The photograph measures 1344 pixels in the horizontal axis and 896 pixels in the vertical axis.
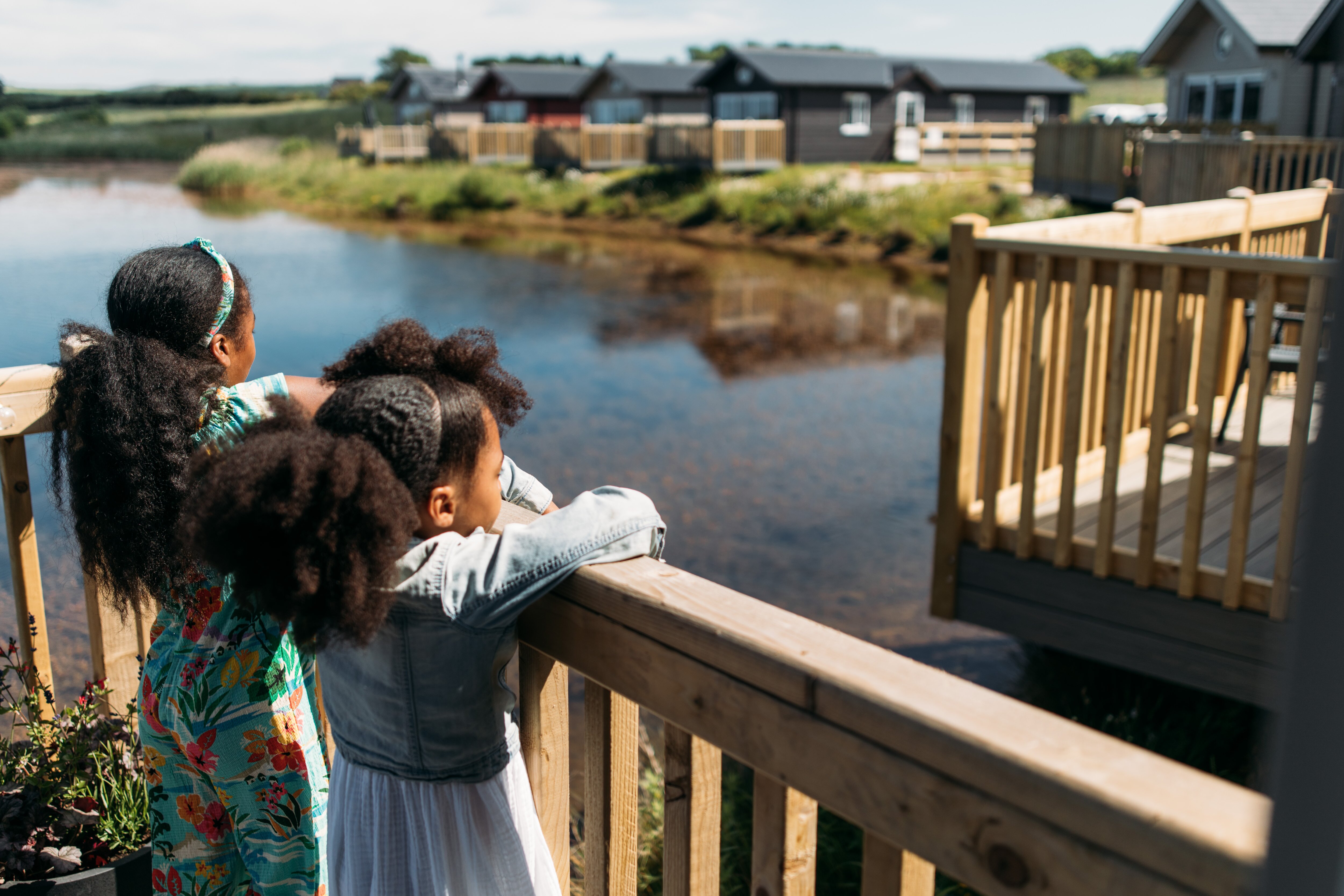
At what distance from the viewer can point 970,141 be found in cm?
3619

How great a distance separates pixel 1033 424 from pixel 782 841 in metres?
3.36

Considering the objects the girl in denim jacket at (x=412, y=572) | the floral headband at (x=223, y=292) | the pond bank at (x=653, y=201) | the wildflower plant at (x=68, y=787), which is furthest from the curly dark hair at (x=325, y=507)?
the pond bank at (x=653, y=201)

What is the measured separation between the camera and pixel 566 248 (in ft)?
90.2

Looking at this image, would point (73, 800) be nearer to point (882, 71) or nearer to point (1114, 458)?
point (1114, 458)

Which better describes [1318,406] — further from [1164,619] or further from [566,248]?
[566,248]

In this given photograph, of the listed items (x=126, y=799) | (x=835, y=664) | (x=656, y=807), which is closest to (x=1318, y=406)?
(x=835, y=664)

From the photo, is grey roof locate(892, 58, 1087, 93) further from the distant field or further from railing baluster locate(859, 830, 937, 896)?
railing baluster locate(859, 830, 937, 896)

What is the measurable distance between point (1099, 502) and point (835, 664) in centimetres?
365

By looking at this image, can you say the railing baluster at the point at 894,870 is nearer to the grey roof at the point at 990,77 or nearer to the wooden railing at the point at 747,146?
the wooden railing at the point at 747,146

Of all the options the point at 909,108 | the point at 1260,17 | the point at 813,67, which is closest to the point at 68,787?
the point at 1260,17

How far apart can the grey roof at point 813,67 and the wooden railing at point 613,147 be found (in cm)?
459

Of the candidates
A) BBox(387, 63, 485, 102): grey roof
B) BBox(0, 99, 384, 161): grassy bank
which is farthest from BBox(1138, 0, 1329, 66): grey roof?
BBox(387, 63, 485, 102): grey roof

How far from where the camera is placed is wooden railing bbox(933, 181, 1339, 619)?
3.66 meters

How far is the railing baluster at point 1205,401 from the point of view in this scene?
368cm
